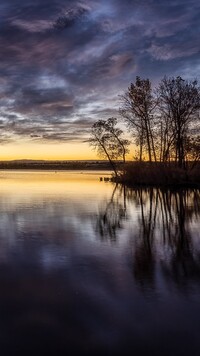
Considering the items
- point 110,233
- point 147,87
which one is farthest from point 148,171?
point 110,233

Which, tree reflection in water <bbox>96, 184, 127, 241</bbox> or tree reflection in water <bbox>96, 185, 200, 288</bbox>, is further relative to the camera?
tree reflection in water <bbox>96, 184, 127, 241</bbox>

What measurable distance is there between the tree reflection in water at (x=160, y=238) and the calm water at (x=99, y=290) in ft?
0.08

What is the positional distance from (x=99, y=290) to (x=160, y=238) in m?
5.79

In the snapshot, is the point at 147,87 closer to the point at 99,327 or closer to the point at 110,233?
the point at 110,233

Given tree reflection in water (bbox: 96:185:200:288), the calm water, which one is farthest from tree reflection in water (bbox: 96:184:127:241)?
the calm water

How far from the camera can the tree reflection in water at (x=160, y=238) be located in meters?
8.84

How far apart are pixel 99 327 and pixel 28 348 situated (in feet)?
3.61

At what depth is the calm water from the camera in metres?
5.46

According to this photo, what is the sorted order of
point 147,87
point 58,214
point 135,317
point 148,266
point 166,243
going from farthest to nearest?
1. point 147,87
2. point 58,214
3. point 166,243
4. point 148,266
5. point 135,317

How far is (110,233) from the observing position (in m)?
13.9

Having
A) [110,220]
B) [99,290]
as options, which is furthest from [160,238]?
[99,290]

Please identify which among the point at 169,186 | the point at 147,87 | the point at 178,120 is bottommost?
the point at 169,186

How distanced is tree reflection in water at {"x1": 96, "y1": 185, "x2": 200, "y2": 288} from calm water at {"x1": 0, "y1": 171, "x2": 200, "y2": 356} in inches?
1.0

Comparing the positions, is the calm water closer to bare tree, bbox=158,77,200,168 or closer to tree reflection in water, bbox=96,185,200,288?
tree reflection in water, bbox=96,185,200,288
